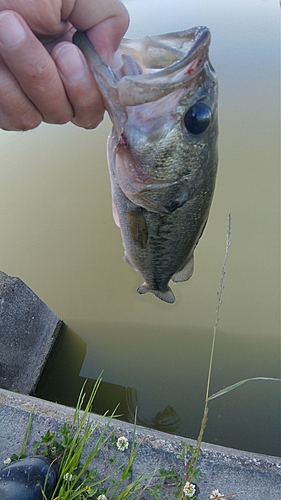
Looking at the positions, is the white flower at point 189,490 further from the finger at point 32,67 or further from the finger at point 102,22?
the finger at point 102,22

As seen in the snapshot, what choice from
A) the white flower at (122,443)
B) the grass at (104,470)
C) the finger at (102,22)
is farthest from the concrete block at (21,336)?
the finger at (102,22)

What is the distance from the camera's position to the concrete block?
2102mm

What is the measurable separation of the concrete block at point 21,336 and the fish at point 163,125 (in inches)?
50.6

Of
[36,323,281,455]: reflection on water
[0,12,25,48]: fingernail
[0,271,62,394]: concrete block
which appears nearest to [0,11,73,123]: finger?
[0,12,25,48]: fingernail

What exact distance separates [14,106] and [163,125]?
0.40m

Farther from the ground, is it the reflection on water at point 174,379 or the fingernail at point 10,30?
the fingernail at point 10,30

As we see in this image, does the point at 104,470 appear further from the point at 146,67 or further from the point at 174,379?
the point at 146,67

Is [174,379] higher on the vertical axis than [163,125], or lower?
lower

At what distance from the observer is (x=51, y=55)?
899mm

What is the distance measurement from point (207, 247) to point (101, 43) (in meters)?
2.32

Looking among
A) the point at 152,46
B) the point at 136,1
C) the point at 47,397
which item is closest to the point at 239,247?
the point at 47,397

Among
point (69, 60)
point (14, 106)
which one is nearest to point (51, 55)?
point (69, 60)

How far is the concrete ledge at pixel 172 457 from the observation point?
1.41 meters

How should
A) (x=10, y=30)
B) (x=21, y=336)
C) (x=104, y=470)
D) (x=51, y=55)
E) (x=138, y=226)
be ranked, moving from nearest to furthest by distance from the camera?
(x=10, y=30) < (x=51, y=55) < (x=138, y=226) < (x=104, y=470) < (x=21, y=336)
